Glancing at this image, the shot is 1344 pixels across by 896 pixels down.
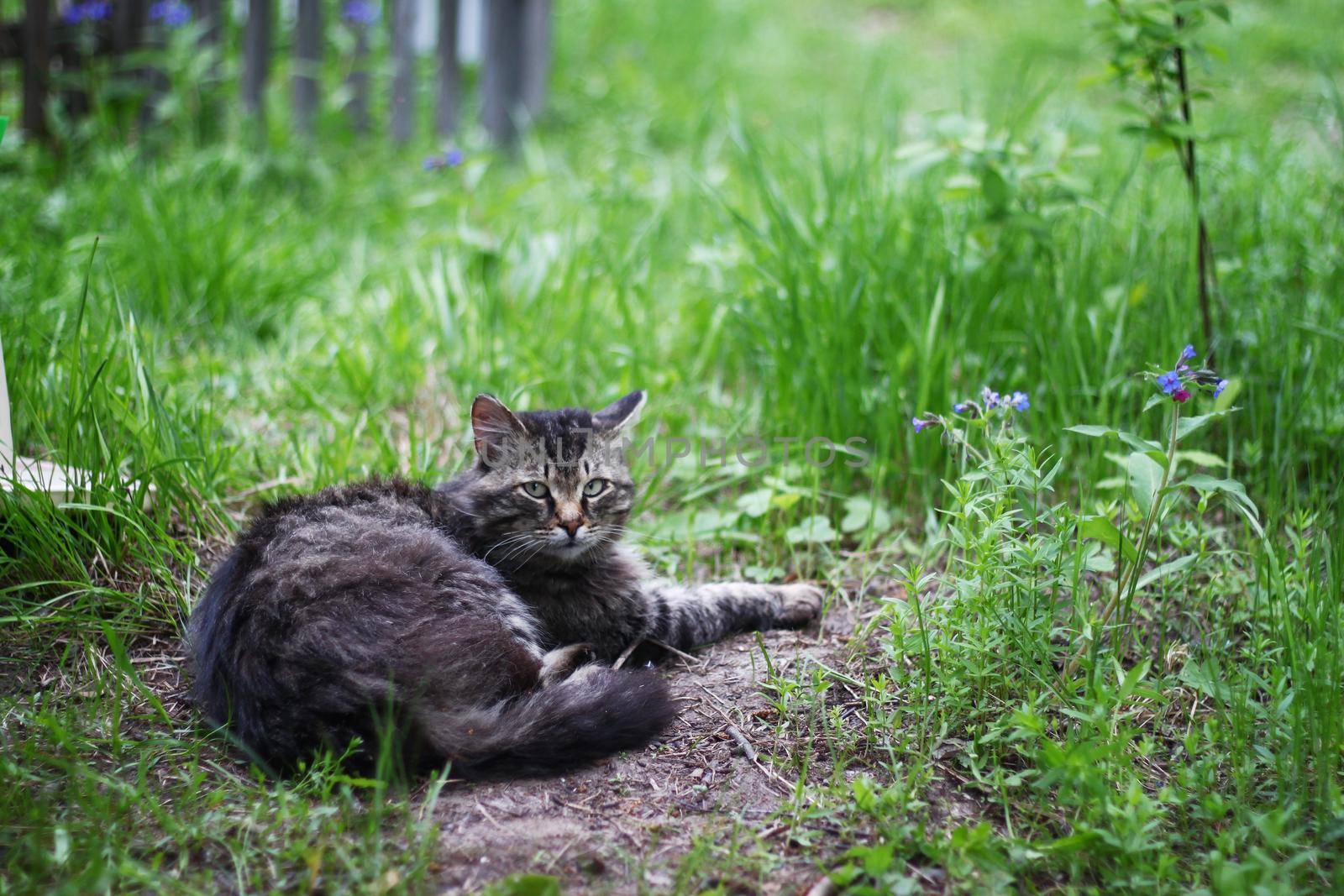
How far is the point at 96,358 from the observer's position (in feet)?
9.43

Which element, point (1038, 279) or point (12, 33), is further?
point (12, 33)

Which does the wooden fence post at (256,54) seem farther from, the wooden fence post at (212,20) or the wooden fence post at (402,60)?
the wooden fence post at (402,60)

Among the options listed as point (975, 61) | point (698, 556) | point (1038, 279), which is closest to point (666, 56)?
point (975, 61)

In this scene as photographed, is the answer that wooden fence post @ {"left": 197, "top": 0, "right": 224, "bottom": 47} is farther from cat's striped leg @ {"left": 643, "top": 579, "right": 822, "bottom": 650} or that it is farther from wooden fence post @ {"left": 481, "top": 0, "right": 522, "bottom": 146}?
cat's striped leg @ {"left": 643, "top": 579, "right": 822, "bottom": 650}

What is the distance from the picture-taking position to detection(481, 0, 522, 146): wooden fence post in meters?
6.30

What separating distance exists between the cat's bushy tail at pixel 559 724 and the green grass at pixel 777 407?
158 millimetres

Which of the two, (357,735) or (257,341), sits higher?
(257,341)

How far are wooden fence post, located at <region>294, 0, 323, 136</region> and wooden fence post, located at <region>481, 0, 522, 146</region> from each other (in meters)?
1.11

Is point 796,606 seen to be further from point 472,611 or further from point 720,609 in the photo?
point 472,611

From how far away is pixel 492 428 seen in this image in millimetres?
2783

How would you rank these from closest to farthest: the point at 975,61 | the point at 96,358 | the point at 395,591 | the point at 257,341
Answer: the point at 395,591 → the point at 96,358 → the point at 257,341 → the point at 975,61

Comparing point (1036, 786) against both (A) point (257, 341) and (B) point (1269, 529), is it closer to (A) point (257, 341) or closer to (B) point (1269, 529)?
(B) point (1269, 529)

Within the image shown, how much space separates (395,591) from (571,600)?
66 centimetres

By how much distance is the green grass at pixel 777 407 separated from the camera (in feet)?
6.23
